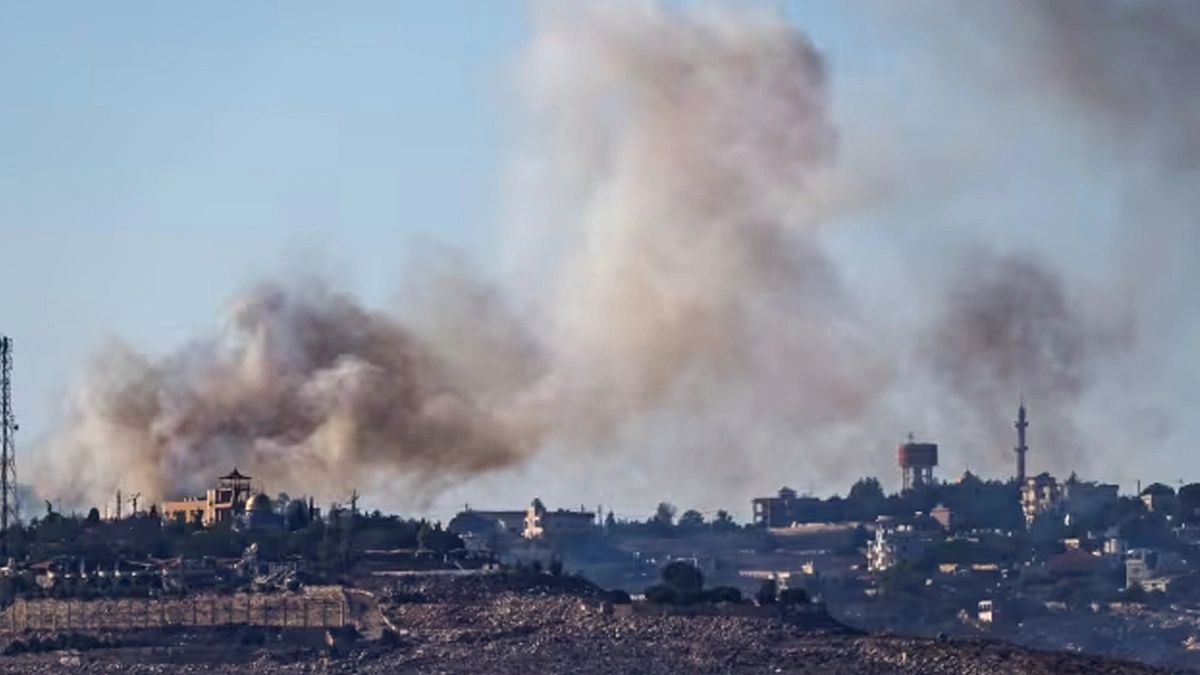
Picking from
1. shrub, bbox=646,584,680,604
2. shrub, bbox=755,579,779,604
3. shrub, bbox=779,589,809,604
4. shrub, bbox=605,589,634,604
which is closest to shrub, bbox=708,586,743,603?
shrub, bbox=755,579,779,604

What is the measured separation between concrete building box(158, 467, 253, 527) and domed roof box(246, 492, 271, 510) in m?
0.48

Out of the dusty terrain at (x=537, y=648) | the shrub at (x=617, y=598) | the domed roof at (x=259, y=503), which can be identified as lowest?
the dusty terrain at (x=537, y=648)

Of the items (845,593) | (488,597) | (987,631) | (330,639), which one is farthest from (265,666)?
(845,593)

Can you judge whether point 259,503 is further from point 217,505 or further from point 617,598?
point 617,598

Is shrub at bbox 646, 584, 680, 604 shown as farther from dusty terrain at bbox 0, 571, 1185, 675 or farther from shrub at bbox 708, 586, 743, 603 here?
dusty terrain at bbox 0, 571, 1185, 675

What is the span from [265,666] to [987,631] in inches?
2490

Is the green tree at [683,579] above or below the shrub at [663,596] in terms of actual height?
above

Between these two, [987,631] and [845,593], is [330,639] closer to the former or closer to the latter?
[987,631]

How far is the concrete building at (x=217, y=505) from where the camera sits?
6019 inches

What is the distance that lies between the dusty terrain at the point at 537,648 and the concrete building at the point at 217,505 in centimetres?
2610

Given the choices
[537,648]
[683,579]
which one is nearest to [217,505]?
[683,579]

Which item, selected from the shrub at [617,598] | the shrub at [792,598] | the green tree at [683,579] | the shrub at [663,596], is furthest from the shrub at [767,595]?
the shrub at [617,598]

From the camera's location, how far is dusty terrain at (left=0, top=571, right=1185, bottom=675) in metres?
111

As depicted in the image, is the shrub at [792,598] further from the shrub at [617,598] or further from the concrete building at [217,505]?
the concrete building at [217,505]
